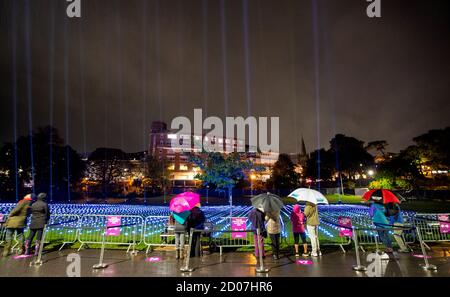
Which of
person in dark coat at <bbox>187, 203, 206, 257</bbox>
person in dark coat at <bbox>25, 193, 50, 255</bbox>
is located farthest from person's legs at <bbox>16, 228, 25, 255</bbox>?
person in dark coat at <bbox>187, 203, 206, 257</bbox>

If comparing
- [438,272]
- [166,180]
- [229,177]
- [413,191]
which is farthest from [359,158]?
[438,272]

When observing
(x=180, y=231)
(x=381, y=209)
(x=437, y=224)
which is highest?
(x=381, y=209)

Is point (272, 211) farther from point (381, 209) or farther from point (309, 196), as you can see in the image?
point (381, 209)

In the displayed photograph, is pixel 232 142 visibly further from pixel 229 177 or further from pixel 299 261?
pixel 299 261

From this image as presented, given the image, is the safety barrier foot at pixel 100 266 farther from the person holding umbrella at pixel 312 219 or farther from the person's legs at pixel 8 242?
the person holding umbrella at pixel 312 219

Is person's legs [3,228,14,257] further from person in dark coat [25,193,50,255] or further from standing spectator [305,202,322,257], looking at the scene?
standing spectator [305,202,322,257]

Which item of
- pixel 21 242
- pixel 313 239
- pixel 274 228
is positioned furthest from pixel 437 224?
pixel 21 242

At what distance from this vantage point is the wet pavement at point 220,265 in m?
7.22

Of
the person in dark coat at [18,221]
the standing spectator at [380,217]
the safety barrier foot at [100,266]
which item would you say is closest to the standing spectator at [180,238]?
the safety barrier foot at [100,266]

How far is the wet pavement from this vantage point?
7219 millimetres

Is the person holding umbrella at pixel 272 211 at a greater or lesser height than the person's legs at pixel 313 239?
greater

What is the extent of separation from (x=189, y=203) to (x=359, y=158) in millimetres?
82347

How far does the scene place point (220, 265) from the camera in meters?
7.99
